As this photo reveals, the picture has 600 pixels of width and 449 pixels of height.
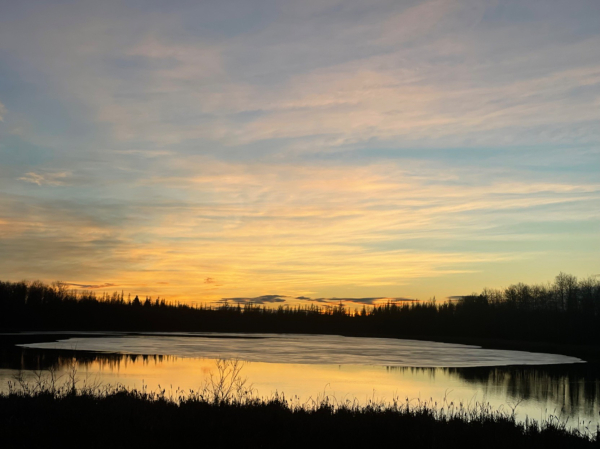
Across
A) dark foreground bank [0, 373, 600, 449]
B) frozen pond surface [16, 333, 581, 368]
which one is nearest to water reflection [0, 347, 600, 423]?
frozen pond surface [16, 333, 581, 368]

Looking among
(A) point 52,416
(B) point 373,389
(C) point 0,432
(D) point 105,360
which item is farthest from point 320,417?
(D) point 105,360

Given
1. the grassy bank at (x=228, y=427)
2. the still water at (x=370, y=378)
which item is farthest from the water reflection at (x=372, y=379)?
the grassy bank at (x=228, y=427)

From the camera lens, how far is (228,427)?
13.1 meters

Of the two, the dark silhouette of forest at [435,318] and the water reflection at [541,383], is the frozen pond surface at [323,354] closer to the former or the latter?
the water reflection at [541,383]

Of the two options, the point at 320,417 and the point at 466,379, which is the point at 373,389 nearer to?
the point at 466,379

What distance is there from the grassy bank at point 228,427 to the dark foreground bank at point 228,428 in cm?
2

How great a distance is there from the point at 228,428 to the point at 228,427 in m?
0.10

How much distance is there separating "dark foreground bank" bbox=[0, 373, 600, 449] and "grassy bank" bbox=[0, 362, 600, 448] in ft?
0.07

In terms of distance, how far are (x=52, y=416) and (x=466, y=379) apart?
1143 inches

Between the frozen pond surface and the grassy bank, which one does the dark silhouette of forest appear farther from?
the grassy bank

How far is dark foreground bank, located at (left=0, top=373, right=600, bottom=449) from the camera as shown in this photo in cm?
1179

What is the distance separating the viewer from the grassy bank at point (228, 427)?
465 inches

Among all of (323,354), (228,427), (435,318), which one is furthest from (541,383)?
(435,318)

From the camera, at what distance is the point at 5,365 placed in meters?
34.1
